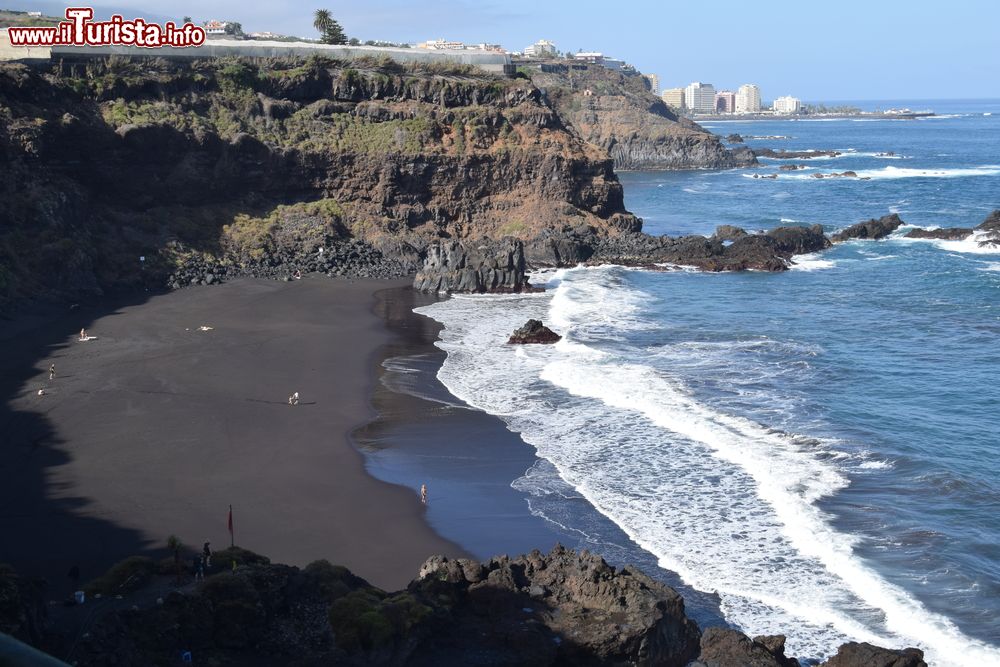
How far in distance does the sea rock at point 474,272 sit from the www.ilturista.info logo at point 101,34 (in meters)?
24.1

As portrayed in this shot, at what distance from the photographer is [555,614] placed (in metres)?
17.5

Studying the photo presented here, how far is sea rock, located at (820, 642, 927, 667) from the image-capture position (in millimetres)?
16578

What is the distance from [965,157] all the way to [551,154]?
311 feet

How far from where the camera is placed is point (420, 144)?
210 ft

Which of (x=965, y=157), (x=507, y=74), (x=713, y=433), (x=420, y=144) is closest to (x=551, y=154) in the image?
(x=420, y=144)

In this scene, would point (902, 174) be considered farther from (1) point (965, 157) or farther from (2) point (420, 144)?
(2) point (420, 144)

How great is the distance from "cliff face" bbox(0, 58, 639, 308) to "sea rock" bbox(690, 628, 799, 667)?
125 ft

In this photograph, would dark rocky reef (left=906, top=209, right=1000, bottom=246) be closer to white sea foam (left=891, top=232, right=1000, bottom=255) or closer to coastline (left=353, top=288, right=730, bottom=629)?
white sea foam (left=891, top=232, right=1000, bottom=255)

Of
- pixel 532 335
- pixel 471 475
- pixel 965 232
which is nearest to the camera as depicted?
pixel 471 475

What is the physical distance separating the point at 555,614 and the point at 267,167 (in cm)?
4818

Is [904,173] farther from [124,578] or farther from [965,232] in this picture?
[124,578]

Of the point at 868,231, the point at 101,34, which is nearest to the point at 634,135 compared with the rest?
the point at 868,231

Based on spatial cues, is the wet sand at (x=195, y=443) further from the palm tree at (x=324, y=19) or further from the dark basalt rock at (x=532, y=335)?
the palm tree at (x=324, y=19)

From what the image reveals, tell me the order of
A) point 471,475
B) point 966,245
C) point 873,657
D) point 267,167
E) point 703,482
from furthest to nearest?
point 966,245, point 267,167, point 471,475, point 703,482, point 873,657
